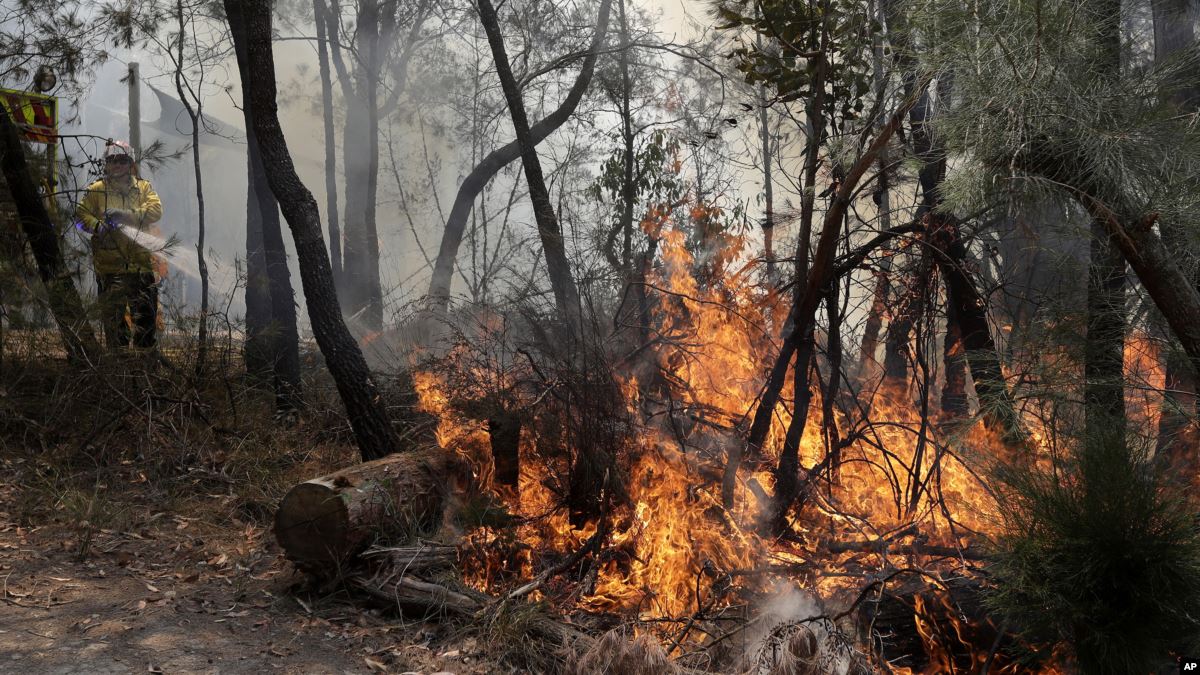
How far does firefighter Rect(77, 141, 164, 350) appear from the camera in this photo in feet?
25.0

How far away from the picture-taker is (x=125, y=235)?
25.2 feet

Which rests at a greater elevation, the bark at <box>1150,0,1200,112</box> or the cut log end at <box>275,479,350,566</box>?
the bark at <box>1150,0,1200,112</box>

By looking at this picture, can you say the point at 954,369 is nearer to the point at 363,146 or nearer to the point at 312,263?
the point at 312,263

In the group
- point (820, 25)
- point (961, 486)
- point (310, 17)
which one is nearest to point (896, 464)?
point (961, 486)

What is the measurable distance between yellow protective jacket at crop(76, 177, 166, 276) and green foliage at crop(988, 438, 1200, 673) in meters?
7.34

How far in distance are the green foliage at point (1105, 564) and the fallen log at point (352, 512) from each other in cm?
341

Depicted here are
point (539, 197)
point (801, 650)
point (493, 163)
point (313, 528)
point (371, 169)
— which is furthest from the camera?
point (371, 169)

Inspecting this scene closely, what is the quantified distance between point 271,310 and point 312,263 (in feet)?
9.43

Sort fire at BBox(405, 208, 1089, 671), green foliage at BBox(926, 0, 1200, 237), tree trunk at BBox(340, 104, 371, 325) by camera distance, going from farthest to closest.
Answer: tree trunk at BBox(340, 104, 371, 325) → fire at BBox(405, 208, 1089, 671) → green foliage at BBox(926, 0, 1200, 237)

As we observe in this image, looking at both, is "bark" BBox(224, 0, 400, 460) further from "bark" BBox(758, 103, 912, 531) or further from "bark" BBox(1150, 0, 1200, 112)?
"bark" BBox(1150, 0, 1200, 112)

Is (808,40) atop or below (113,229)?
atop

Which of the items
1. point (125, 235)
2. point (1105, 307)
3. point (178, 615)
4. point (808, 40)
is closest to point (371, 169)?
point (125, 235)

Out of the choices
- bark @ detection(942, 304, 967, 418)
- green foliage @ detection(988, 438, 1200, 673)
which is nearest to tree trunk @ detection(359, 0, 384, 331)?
bark @ detection(942, 304, 967, 418)

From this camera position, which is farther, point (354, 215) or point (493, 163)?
point (354, 215)
